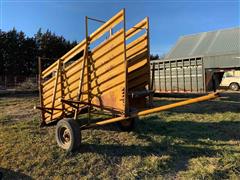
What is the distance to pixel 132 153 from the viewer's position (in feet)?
17.1

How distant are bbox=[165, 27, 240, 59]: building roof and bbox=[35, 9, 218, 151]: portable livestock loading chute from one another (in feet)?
68.5

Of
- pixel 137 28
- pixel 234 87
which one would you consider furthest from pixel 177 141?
pixel 234 87

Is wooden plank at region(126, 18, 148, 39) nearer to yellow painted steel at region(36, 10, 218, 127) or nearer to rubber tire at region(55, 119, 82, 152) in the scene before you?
yellow painted steel at region(36, 10, 218, 127)

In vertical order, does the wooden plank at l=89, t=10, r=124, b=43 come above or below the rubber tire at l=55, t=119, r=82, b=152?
above

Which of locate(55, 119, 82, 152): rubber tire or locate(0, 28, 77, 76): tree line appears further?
locate(0, 28, 77, 76): tree line

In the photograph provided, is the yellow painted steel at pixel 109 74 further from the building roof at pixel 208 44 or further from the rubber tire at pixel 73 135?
the building roof at pixel 208 44

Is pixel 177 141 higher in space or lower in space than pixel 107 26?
lower

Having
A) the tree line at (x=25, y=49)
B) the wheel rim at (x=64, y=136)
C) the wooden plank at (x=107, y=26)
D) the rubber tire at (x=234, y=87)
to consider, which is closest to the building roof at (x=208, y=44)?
the rubber tire at (x=234, y=87)

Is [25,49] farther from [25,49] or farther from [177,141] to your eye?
[177,141]

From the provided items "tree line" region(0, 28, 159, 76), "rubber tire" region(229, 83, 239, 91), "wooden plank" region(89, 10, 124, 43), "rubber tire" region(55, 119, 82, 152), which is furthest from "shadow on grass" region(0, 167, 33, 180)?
"tree line" region(0, 28, 159, 76)

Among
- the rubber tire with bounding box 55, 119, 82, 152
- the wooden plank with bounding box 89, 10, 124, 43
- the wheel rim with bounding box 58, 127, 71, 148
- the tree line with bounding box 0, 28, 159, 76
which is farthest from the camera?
the tree line with bounding box 0, 28, 159, 76

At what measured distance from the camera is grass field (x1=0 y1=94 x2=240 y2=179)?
4.38 m

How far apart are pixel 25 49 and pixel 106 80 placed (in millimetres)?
33193

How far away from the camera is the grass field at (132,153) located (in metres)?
4.38
